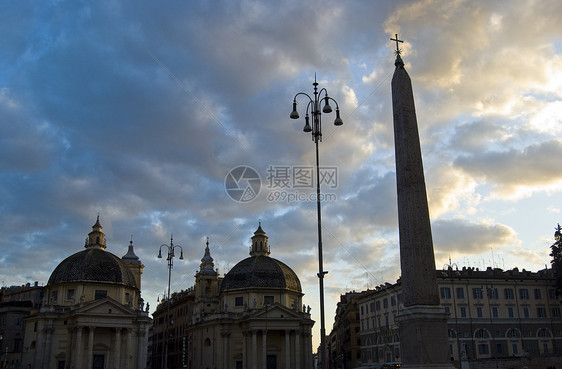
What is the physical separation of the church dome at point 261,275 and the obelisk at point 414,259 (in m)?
46.0

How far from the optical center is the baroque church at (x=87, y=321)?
182ft

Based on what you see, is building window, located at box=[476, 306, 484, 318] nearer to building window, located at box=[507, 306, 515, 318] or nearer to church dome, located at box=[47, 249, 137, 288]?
building window, located at box=[507, 306, 515, 318]

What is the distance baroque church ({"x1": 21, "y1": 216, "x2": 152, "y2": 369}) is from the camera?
55581 mm

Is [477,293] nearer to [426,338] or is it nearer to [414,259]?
[426,338]

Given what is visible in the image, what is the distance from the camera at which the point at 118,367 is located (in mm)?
56562

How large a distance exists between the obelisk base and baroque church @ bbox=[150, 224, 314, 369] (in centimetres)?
4072

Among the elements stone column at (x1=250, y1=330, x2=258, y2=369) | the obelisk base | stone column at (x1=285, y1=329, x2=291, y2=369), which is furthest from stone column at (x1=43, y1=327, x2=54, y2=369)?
the obelisk base

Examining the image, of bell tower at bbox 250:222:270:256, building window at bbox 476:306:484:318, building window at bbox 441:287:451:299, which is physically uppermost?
bell tower at bbox 250:222:270:256

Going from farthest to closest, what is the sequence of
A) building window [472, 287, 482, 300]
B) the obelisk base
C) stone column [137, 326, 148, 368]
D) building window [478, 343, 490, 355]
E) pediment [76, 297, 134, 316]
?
stone column [137, 326, 148, 368]
pediment [76, 297, 134, 316]
building window [472, 287, 482, 300]
building window [478, 343, 490, 355]
the obelisk base

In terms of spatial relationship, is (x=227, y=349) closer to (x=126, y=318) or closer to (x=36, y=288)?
(x=126, y=318)

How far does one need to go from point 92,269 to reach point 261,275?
19.7 metres

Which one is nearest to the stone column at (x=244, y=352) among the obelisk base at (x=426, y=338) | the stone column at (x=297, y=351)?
the stone column at (x=297, y=351)

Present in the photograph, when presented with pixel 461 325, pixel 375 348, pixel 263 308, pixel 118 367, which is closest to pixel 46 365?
pixel 118 367

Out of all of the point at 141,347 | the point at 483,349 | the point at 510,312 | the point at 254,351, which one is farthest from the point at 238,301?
the point at 510,312
